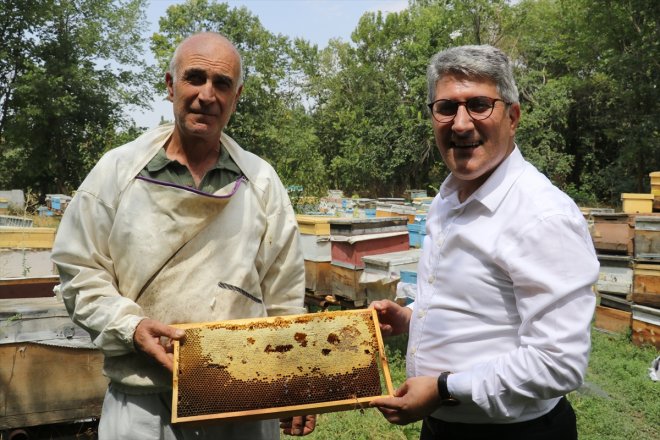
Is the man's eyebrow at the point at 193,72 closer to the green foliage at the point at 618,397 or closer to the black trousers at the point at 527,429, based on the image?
the black trousers at the point at 527,429

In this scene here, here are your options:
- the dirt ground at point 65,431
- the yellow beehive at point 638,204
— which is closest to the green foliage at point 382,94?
the yellow beehive at point 638,204

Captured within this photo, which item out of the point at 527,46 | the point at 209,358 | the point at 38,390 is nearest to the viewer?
the point at 209,358

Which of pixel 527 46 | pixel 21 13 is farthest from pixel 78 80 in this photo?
pixel 527 46

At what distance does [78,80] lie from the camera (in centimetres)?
2414

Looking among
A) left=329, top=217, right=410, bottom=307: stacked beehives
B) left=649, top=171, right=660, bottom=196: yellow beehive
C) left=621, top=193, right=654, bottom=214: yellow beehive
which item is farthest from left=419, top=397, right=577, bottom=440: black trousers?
left=621, top=193, right=654, bottom=214: yellow beehive

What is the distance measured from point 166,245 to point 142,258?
91 millimetres

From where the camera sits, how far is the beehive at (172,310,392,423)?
1730 millimetres

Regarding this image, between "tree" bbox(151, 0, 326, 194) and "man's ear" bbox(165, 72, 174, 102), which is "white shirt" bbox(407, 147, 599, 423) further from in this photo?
"tree" bbox(151, 0, 326, 194)

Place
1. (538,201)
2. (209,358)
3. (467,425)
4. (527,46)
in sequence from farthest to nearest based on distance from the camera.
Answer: (527,46) < (209,358) < (467,425) < (538,201)

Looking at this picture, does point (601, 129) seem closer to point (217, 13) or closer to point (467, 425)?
point (217, 13)

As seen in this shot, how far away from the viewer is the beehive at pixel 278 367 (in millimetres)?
1730

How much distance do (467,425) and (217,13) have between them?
25.4 meters

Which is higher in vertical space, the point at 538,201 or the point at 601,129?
the point at 601,129

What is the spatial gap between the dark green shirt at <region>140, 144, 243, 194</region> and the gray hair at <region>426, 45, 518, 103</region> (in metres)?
0.87
